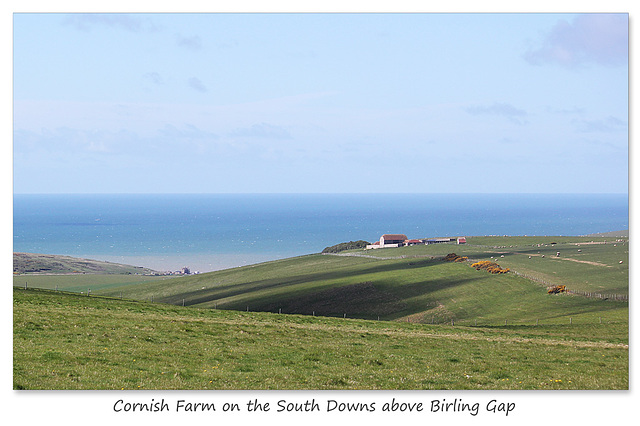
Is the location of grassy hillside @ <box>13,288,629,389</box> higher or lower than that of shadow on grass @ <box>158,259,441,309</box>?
higher

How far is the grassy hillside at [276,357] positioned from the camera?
73.4 ft

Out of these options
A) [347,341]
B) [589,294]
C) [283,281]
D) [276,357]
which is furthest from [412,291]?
[276,357]

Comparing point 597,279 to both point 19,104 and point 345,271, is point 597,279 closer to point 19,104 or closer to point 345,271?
point 345,271

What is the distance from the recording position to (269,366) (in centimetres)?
2483

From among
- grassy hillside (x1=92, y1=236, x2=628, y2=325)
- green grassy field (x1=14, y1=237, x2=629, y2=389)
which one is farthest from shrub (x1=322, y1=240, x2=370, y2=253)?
green grassy field (x1=14, y1=237, x2=629, y2=389)

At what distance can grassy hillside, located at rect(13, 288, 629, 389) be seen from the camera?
2236 cm

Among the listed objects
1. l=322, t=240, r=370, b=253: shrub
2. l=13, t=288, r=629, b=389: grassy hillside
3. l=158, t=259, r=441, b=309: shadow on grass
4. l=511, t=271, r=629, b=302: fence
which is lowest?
l=158, t=259, r=441, b=309: shadow on grass

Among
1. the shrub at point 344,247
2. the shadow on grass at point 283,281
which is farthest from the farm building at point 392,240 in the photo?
the shadow on grass at point 283,281

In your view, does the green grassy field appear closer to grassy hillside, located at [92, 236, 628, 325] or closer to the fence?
grassy hillside, located at [92, 236, 628, 325]

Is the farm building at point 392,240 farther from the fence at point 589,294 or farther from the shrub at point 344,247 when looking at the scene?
the fence at point 589,294

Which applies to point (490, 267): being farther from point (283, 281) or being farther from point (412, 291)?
point (283, 281)

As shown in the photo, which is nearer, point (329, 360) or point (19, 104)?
point (329, 360)
